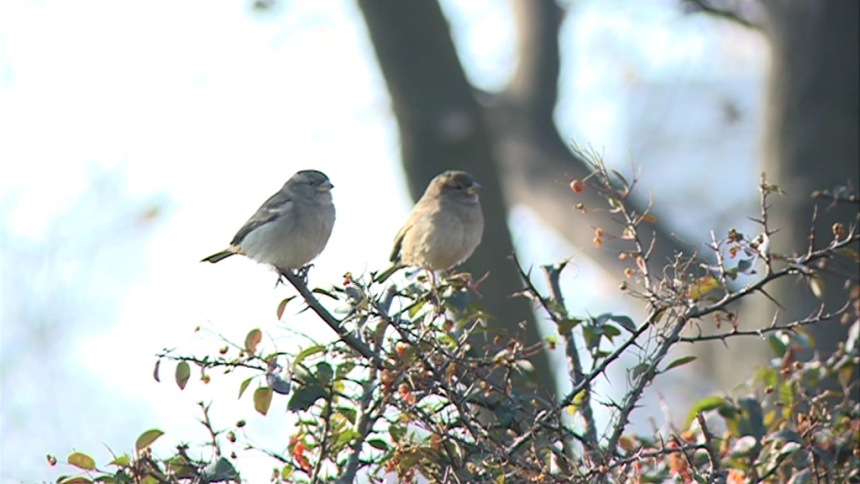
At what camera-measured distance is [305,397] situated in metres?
2.58

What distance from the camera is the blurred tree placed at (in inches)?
243

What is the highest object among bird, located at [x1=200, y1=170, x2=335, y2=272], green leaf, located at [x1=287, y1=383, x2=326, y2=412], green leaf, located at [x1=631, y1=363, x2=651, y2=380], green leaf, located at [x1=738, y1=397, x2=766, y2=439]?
bird, located at [x1=200, y1=170, x2=335, y2=272]

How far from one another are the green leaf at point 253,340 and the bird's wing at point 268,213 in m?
1.46

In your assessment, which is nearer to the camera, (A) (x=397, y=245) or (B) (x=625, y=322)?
(B) (x=625, y=322)

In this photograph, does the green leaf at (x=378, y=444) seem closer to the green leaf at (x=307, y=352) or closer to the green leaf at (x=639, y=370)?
the green leaf at (x=307, y=352)

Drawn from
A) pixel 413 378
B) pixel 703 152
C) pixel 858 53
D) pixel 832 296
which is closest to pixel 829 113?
pixel 858 53

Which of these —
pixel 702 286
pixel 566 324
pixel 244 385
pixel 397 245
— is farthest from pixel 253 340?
pixel 397 245

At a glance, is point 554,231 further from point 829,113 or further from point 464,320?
point 464,320

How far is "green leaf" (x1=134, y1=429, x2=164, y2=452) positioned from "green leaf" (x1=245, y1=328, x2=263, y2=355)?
28 cm

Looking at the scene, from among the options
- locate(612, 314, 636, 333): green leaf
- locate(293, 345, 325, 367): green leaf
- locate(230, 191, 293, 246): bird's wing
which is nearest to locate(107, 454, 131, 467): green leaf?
locate(293, 345, 325, 367): green leaf

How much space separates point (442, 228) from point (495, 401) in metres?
2.34

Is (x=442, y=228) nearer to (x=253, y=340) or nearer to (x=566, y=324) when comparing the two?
(x=566, y=324)

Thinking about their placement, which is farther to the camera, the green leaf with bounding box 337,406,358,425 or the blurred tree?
the blurred tree

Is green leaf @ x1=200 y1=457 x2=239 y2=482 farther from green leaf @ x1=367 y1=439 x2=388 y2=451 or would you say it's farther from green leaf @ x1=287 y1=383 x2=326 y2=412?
green leaf @ x1=367 y1=439 x2=388 y2=451
